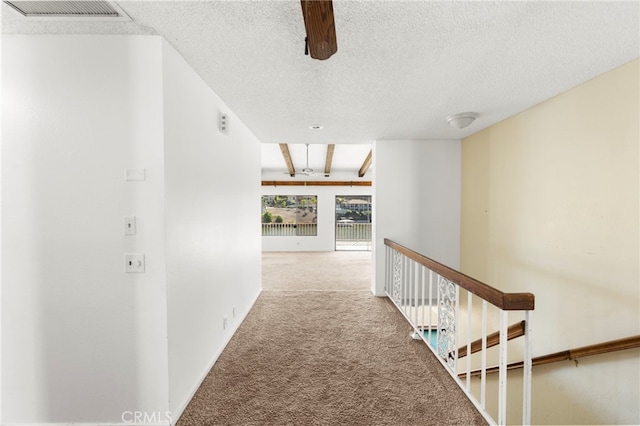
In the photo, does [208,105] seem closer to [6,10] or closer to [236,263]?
[6,10]

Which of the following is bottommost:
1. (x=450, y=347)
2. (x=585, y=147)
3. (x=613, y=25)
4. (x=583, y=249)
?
(x=450, y=347)

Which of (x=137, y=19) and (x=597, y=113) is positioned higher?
(x=137, y=19)

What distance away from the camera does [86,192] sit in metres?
1.58

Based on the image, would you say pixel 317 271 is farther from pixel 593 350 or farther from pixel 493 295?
pixel 493 295

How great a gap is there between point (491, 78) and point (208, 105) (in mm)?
2247

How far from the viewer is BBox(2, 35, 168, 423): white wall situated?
1.56 m

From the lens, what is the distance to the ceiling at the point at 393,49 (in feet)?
4.54

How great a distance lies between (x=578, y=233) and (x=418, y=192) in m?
1.96

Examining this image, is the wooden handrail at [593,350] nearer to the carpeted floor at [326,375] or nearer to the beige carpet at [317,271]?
the carpeted floor at [326,375]

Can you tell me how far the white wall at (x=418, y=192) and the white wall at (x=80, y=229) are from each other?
3.06 m

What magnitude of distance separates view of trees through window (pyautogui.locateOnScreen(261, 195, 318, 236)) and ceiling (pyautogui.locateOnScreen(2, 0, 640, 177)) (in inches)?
224

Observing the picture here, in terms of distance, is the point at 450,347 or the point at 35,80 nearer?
the point at 35,80

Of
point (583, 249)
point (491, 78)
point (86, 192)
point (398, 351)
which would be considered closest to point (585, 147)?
point (583, 249)

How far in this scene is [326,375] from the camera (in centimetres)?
211
